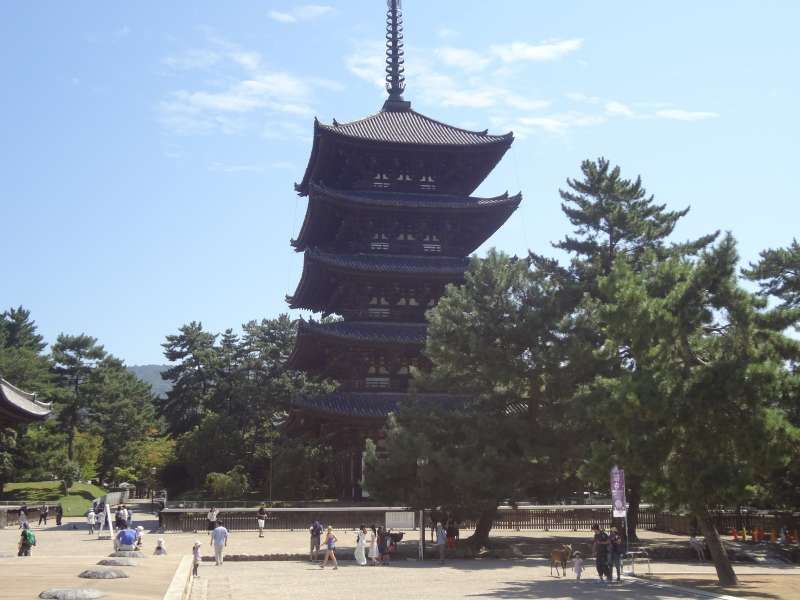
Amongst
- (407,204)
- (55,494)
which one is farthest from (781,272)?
(55,494)

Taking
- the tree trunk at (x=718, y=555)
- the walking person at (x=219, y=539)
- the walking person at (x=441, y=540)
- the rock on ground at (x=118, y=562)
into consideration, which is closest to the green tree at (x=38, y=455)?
the walking person at (x=219, y=539)

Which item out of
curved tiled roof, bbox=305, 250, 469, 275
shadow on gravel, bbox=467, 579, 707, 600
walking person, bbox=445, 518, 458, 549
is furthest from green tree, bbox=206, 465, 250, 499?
shadow on gravel, bbox=467, 579, 707, 600

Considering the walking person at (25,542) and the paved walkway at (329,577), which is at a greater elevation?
the walking person at (25,542)

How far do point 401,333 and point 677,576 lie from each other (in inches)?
877

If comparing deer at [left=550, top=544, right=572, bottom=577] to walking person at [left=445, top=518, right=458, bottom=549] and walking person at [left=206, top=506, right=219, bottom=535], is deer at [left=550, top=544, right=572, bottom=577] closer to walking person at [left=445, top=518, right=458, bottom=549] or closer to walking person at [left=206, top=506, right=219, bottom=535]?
walking person at [left=445, top=518, right=458, bottom=549]

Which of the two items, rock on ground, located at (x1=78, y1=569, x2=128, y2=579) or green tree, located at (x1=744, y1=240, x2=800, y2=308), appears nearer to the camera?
rock on ground, located at (x1=78, y1=569, x2=128, y2=579)

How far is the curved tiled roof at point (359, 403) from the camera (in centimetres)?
4209

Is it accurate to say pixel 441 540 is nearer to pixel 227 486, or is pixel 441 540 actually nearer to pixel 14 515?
pixel 14 515

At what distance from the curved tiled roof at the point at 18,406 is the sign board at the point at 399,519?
15.1 m

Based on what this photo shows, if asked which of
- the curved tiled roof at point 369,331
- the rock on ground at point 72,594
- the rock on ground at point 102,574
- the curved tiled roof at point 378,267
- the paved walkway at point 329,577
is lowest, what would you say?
the paved walkway at point 329,577

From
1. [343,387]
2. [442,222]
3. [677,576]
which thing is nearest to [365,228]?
[442,222]

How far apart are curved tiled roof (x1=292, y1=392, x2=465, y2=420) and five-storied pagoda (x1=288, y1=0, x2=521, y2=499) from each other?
0.08 metres

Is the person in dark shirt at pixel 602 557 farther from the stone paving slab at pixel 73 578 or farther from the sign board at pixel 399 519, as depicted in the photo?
the stone paving slab at pixel 73 578

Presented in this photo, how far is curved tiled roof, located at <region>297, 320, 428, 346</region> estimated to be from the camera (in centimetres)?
4406
